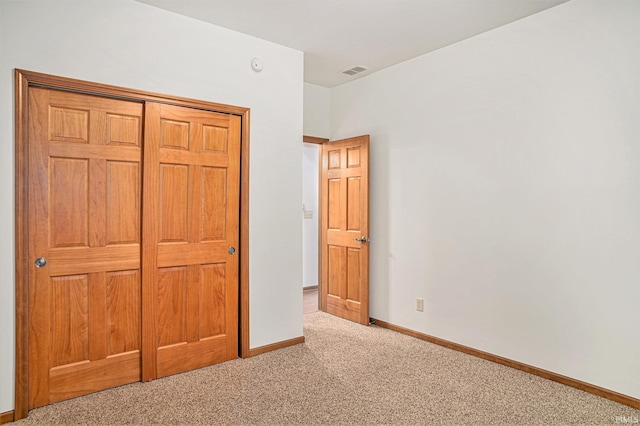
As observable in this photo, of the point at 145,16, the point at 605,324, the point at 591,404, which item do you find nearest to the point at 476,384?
the point at 591,404

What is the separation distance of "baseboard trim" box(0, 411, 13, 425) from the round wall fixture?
2.94m

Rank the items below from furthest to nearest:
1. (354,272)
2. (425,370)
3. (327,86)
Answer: (327,86), (354,272), (425,370)

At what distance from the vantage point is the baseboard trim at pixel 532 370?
8.71 feet

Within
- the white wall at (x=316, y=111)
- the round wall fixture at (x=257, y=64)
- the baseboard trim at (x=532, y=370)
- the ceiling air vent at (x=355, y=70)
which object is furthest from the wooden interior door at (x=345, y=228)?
the round wall fixture at (x=257, y=64)

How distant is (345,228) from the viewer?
4.62 meters

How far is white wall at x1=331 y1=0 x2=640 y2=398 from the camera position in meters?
2.68

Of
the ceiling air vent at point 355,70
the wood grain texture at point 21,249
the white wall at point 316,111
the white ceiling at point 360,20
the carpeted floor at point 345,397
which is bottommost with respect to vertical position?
the carpeted floor at point 345,397

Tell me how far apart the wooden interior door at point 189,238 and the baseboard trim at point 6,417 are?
77 cm

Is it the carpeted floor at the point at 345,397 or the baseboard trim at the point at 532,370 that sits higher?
the baseboard trim at the point at 532,370

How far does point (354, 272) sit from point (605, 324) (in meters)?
2.37

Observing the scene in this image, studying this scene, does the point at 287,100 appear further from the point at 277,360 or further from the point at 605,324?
the point at 605,324

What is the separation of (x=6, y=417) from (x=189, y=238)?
1506 millimetres

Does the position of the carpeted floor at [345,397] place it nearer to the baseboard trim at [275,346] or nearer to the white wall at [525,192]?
the baseboard trim at [275,346]

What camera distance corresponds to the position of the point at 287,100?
145 inches
